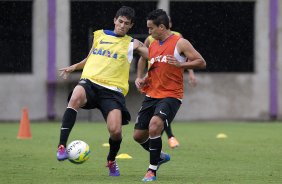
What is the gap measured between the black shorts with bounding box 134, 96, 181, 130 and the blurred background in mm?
14329

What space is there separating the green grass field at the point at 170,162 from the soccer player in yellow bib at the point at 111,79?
1.98 ft

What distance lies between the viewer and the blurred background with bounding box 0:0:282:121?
79.4 feet

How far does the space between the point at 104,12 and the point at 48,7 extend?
6.26ft

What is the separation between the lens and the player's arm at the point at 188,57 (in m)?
9.47

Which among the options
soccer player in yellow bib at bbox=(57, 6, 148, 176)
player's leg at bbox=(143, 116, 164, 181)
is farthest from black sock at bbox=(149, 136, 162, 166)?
soccer player in yellow bib at bbox=(57, 6, 148, 176)

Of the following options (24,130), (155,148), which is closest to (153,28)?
(155,148)

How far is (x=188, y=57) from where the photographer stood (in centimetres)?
962

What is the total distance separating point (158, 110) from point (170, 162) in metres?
A: 2.28

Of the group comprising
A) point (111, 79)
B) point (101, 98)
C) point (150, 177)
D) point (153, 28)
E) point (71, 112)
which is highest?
point (153, 28)

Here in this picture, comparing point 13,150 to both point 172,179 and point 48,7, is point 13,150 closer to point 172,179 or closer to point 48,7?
point 172,179

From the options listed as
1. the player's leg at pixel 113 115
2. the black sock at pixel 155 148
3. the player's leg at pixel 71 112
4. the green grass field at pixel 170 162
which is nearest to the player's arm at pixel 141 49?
the player's leg at pixel 113 115

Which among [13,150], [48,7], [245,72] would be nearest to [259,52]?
[245,72]

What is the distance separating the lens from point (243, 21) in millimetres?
25609

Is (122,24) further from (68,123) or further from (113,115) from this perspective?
(68,123)
